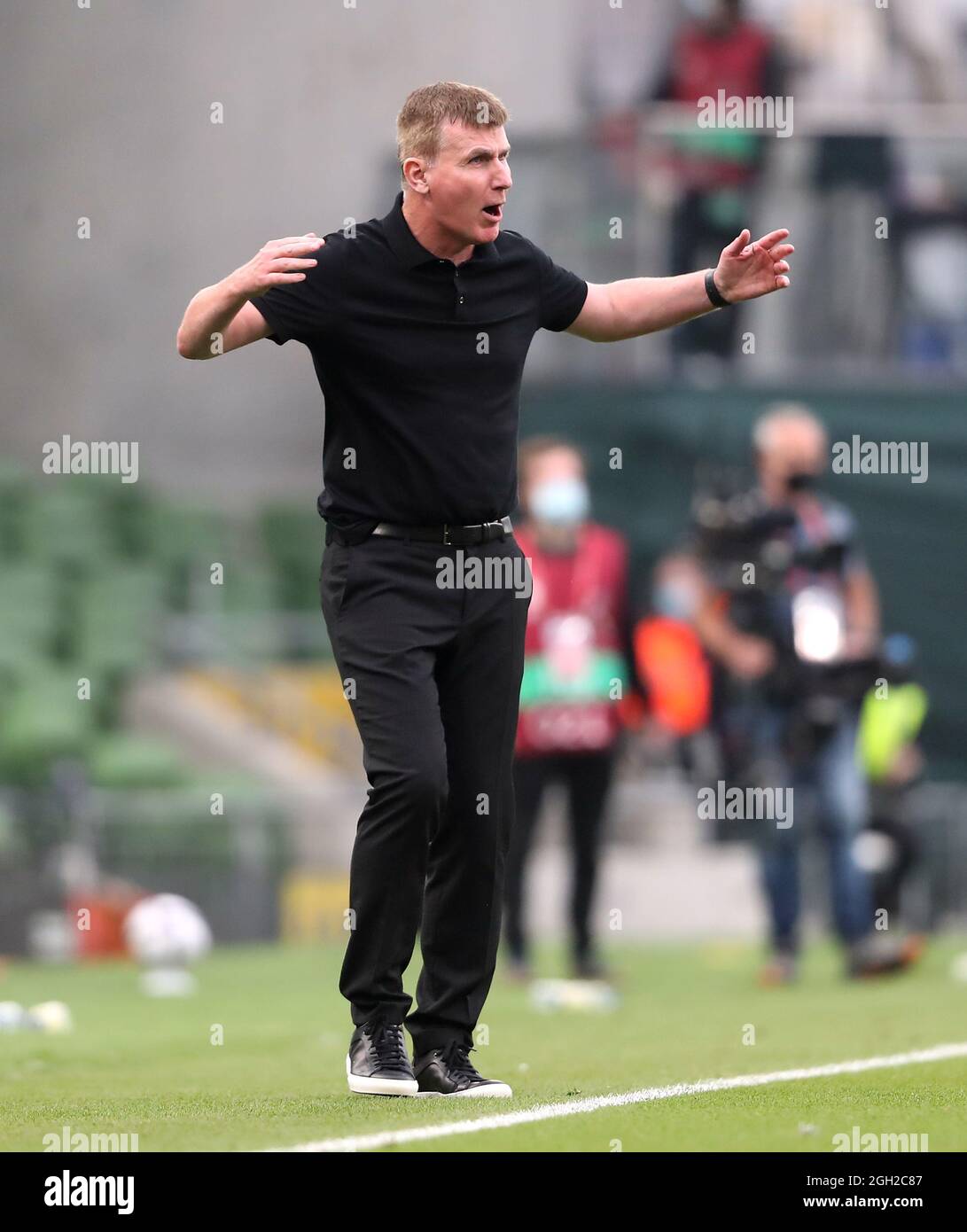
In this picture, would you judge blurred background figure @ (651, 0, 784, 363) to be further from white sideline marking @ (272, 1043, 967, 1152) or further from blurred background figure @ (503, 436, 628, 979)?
white sideline marking @ (272, 1043, 967, 1152)

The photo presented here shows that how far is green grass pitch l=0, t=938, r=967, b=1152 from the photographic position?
4625 millimetres

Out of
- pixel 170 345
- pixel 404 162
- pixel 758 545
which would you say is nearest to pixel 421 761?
pixel 404 162

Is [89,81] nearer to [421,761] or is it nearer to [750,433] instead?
[750,433]

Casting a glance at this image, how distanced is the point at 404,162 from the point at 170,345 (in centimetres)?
1387

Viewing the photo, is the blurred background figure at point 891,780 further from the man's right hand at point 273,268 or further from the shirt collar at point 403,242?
the man's right hand at point 273,268

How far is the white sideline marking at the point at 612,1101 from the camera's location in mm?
4363

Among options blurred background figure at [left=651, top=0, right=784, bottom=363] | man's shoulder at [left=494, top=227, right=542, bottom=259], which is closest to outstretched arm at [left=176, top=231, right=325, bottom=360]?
man's shoulder at [left=494, top=227, right=542, bottom=259]

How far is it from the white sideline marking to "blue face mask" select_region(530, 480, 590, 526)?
12.3ft

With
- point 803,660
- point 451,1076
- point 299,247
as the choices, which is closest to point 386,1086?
point 451,1076

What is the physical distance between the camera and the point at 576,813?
9.90 m

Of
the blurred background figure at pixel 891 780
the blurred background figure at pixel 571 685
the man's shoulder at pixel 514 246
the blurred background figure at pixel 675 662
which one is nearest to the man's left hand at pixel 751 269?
the man's shoulder at pixel 514 246

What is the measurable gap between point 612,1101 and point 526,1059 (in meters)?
1.48

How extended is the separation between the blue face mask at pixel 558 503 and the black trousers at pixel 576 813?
3.12 ft
